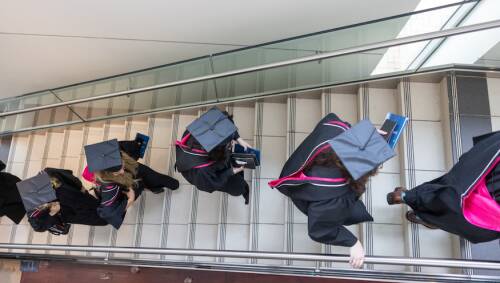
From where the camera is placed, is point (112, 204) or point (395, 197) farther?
point (112, 204)

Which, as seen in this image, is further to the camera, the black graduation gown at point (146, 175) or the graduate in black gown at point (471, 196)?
the black graduation gown at point (146, 175)

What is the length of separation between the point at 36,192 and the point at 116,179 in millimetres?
838

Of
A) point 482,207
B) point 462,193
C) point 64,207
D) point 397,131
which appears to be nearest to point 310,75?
point 397,131

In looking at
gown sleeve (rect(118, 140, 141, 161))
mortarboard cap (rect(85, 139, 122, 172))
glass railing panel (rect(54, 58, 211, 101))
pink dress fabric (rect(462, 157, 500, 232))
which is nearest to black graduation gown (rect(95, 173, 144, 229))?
mortarboard cap (rect(85, 139, 122, 172))

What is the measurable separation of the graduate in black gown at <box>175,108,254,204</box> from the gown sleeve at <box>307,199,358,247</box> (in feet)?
3.30

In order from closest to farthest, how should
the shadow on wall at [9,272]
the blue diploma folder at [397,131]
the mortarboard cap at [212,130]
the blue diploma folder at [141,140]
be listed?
the blue diploma folder at [397,131] → the mortarboard cap at [212,130] → the blue diploma folder at [141,140] → the shadow on wall at [9,272]

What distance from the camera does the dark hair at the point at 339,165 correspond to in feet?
7.36

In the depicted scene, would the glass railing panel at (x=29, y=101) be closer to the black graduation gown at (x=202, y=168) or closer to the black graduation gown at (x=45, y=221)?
the black graduation gown at (x=45, y=221)

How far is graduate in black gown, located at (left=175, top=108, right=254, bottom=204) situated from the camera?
296 cm

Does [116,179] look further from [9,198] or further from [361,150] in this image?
[361,150]

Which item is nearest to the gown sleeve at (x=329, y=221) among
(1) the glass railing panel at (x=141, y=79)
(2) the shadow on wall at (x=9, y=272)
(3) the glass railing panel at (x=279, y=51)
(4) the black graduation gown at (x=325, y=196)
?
(4) the black graduation gown at (x=325, y=196)

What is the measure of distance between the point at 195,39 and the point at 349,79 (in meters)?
1.69

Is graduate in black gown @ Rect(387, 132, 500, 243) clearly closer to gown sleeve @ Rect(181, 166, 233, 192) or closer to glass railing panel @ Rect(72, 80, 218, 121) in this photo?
gown sleeve @ Rect(181, 166, 233, 192)

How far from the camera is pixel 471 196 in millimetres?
2207
